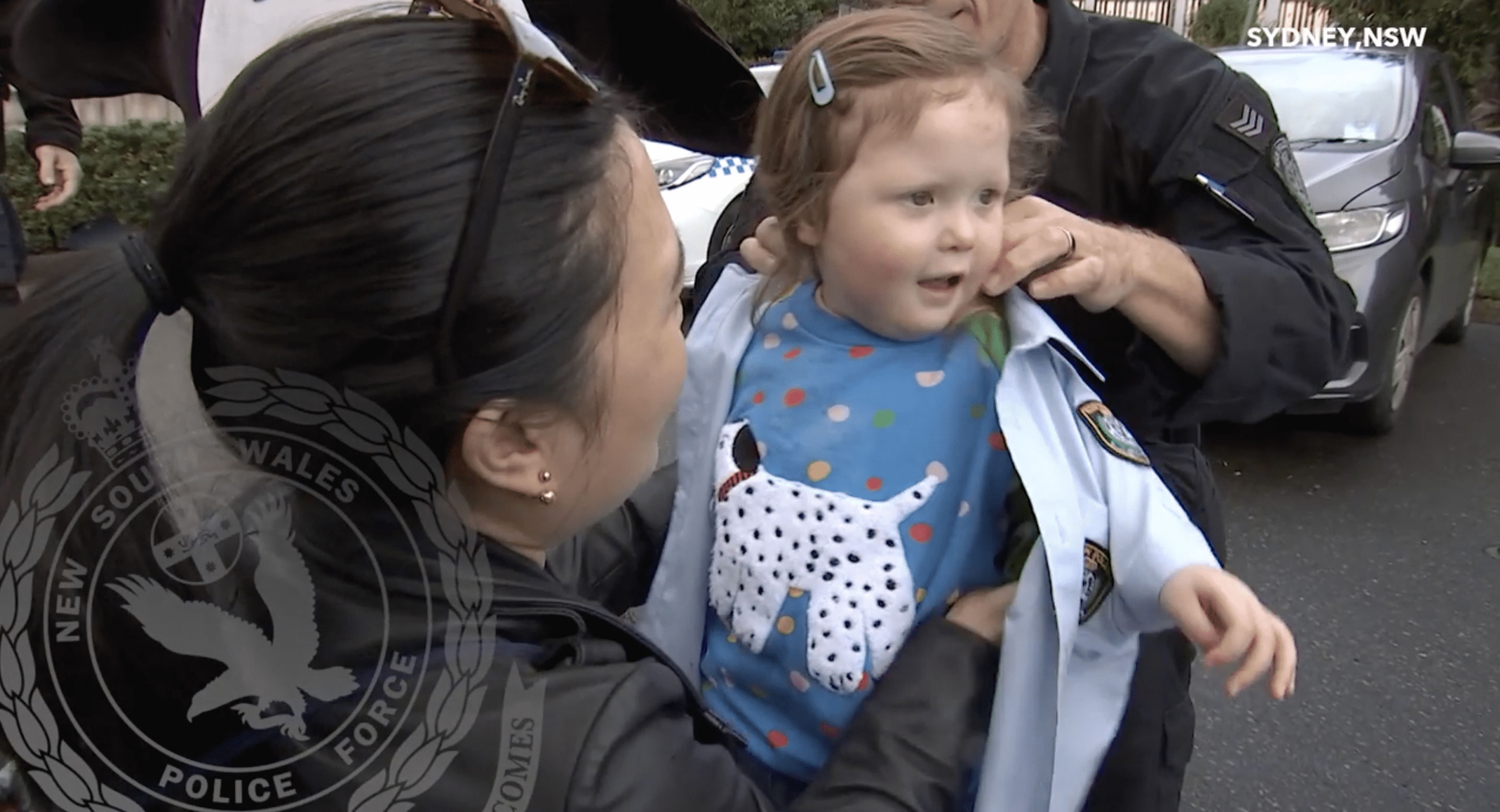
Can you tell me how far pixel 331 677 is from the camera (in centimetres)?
94

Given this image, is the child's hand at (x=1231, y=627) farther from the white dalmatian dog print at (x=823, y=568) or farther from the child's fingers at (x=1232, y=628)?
the white dalmatian dog print at (x=823, y=568)

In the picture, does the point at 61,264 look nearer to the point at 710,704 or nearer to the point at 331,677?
the point at 331,677

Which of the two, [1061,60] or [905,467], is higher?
[1061,60]

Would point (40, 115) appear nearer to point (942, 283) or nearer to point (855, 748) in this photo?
point (942, 283)

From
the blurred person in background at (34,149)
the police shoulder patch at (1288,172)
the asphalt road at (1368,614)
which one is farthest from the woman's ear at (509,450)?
the asphalt road at (1368,614)

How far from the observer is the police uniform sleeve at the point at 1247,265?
4.84 feet

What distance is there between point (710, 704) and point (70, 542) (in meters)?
0.80

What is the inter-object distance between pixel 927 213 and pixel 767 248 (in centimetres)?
29

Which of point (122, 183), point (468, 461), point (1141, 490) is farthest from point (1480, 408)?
point (122, 183)

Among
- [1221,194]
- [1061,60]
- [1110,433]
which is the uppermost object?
[1061,60]

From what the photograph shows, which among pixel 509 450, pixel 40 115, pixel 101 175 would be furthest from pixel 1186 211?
pixel 101 175

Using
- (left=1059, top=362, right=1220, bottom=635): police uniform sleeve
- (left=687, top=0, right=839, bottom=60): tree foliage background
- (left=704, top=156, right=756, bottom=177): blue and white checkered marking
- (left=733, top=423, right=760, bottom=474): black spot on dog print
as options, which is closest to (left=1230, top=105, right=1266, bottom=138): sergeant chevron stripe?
(left=1059, top=362, right=1220, bottom=635): police uniform sleeve

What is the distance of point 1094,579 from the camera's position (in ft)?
4.33

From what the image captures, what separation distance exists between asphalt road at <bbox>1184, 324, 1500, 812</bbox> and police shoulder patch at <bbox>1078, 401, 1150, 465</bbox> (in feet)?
5.99
